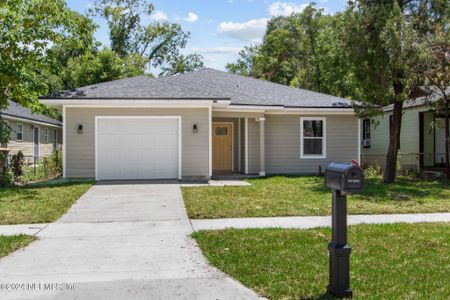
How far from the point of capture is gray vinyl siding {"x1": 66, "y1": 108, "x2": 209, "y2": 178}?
15.7 m

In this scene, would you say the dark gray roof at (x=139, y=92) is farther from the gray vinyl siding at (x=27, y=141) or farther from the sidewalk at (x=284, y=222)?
the gray vinyl siding at (x=27, y=141)

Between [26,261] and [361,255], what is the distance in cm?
437

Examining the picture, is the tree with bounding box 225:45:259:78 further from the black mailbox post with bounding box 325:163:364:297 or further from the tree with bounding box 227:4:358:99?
the black mailbox post with bounding box 325:163:364:297

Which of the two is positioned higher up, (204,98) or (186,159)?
(204,98)

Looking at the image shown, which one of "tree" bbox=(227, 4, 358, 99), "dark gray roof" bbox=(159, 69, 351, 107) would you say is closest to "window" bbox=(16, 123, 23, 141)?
"dark gray roof" bbox=(159, 69, 351, 107)

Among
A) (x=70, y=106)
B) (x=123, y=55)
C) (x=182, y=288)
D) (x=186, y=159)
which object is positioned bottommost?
(x=182, y=288)

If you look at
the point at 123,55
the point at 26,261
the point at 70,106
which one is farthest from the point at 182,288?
the point at 123,55

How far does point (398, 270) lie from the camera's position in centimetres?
545

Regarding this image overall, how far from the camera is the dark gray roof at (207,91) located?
15703 millimetres

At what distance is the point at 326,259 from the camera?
5.95 meters

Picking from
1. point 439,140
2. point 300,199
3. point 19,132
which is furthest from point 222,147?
point 19,132

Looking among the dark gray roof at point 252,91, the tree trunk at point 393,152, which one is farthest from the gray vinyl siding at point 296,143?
the tree trunk at point 393,152

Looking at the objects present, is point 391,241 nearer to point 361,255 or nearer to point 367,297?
point 361,255

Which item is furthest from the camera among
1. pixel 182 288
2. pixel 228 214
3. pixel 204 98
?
pixel 204 98
